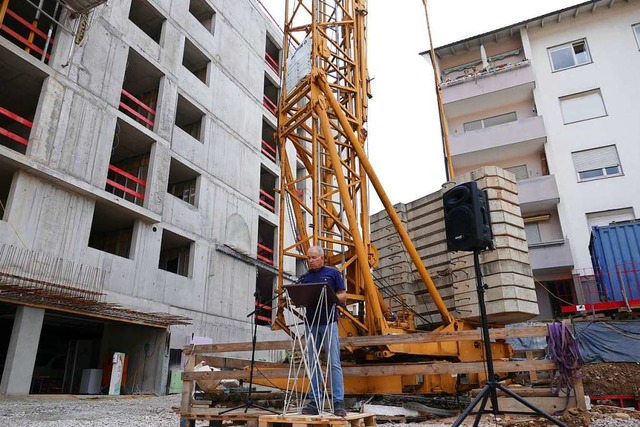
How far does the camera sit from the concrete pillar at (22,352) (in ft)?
38.8

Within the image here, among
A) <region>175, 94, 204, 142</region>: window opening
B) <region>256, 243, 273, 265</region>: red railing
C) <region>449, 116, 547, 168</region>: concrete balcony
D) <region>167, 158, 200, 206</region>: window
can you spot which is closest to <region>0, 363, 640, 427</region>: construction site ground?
<region>167, 158, 200, 206</region>: window

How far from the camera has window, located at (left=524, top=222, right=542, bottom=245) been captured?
71.2 ft

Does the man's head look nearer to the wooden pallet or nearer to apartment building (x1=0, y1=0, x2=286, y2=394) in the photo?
the wooden pallet

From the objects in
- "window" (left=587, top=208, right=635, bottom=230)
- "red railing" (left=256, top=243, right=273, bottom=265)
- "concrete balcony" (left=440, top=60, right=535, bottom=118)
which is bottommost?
"red railing" (left=256, top=243, right=273, bottom=265)

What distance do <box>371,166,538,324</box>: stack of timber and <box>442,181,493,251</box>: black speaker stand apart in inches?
122

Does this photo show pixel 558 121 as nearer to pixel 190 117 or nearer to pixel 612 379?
pixel 612 379

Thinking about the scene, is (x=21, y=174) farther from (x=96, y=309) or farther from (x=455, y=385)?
(x=455, y=385)

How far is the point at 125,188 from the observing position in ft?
54.2

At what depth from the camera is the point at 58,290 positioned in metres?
13.1

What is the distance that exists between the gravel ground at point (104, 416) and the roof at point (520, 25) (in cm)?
2198

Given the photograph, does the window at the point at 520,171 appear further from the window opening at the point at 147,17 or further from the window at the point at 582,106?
the window opening at the point at 147,17

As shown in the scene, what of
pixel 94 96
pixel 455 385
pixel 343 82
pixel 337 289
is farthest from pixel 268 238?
pixel 337 289

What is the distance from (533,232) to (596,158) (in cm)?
449

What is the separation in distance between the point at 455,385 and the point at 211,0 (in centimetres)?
2221
